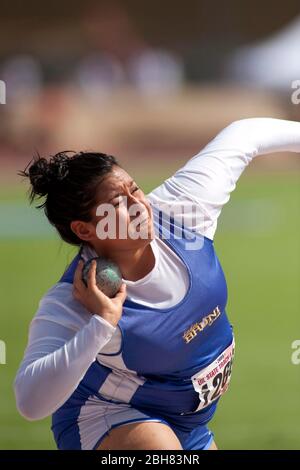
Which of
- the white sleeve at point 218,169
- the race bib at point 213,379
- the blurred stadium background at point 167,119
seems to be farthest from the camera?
the blurred stadium background at point 167,119

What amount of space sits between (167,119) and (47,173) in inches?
728

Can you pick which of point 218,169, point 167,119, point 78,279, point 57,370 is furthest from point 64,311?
point 167,119

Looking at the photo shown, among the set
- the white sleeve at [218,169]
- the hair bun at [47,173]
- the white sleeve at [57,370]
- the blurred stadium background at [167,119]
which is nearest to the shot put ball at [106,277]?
the white sleeve at [57,370]

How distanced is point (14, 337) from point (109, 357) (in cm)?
406

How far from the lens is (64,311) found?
263 cm

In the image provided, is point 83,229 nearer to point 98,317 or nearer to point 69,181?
point 69,181

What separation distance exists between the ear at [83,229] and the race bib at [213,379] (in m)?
0.55

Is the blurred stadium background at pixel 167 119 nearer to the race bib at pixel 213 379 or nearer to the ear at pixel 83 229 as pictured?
the race bib at pixel 213 379

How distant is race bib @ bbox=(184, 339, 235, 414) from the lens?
9.48ft

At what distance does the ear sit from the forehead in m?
0.11

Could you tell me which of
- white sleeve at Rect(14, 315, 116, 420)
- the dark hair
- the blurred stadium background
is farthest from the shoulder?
the blurred stadium background

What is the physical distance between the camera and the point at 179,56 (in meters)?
25.0

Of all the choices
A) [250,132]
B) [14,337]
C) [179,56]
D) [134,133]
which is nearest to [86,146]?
[134,133]

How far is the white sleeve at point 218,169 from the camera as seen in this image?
3.04 m
